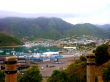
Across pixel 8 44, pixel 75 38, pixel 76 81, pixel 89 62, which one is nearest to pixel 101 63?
pixel 76 81

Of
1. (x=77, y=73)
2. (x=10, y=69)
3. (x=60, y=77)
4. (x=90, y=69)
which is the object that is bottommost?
(x=60, y=77)

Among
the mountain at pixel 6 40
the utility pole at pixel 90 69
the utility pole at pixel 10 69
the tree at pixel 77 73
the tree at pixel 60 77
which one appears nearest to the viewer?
the utility pole at pixel 10 69

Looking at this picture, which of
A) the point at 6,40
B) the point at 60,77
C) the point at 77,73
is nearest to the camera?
the point at 60,77

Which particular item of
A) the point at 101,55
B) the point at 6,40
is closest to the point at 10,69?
the point at 101,55

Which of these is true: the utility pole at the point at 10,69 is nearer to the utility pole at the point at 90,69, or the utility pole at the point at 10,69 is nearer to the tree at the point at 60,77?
the utility pole at the point at 90,69

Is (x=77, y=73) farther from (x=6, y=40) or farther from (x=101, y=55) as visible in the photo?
(x=6, y=40)

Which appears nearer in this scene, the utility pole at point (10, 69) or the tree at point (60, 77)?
the utility pole at point (10, 69)

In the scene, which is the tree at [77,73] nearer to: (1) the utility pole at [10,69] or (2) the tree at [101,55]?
(2) the tree at [101,55]

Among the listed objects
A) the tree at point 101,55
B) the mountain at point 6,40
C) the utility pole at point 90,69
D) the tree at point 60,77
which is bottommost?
the mountain at point 6,40

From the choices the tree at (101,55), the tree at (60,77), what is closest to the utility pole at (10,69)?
the tree at (60,77)

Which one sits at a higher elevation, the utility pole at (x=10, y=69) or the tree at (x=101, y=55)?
the utility pole at (x=10, y=69)

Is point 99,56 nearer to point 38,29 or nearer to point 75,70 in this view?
point 75,70

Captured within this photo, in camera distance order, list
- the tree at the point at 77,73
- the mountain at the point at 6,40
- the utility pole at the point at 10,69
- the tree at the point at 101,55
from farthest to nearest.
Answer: the mountain at the point at 6,40, the tree at the point at 101,55, the tree at the point at 77,73, the utility pole at the point at 10,69
